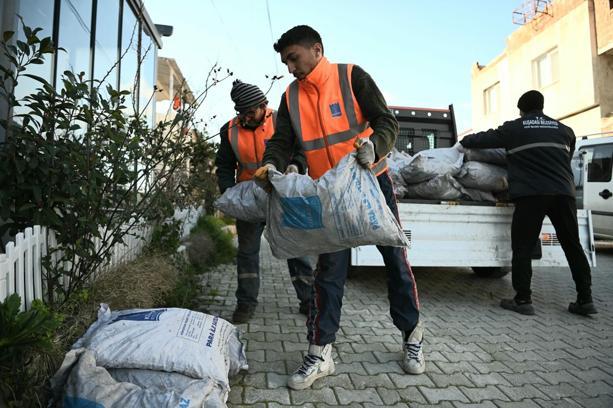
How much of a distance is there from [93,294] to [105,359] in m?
0.92

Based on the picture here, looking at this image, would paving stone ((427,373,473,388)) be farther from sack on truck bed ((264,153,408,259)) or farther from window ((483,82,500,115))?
window ((483,82,500,115))

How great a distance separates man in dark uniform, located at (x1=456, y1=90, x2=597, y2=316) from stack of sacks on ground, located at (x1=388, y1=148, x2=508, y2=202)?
0.29 m

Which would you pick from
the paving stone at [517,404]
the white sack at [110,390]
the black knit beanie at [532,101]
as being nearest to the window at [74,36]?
the white sack at [110,390]

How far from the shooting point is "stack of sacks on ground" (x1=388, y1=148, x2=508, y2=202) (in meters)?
4.12

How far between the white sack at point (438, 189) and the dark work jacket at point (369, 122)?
1796mm

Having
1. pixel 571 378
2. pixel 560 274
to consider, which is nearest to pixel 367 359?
pixel 571 378

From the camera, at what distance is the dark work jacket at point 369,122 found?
2.33 meters

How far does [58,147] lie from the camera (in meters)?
2.21

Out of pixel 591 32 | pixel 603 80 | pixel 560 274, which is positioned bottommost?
pixel 560 274

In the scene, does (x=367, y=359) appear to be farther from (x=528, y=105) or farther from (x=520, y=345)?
(x=528, y=105)

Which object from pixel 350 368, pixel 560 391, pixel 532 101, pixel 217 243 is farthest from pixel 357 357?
pixel 217 243

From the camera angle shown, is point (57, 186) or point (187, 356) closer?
point (187, 356)

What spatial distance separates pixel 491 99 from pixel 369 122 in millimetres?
21198

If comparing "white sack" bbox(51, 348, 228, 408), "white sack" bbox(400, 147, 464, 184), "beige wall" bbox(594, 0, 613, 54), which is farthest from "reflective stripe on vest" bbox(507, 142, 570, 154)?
"beige wall" bbox(594, 0, 613, 54)
